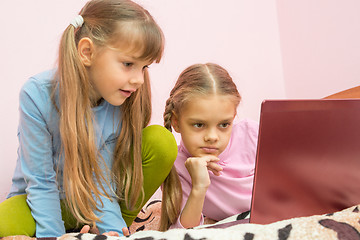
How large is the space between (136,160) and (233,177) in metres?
0.33

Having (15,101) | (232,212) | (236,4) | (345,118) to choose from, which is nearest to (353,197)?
(345,118)

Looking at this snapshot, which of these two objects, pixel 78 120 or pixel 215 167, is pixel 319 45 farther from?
pixel 78 120

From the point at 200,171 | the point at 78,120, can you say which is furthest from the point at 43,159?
the point at 200,171

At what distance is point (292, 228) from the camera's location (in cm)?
66

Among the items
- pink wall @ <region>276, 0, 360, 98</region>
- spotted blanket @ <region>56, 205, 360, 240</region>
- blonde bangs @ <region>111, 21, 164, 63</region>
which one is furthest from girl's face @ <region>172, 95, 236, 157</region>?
pink wall @ <region>276, 0, 360, 98</region>

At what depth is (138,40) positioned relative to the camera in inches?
38.1

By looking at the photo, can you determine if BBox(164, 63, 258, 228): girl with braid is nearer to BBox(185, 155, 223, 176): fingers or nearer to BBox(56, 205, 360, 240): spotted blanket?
BBox(185, 155, 223, 176): fingers

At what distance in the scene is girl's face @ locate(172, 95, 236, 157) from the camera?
1136 mm

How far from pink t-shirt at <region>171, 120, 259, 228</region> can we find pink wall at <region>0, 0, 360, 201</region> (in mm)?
504

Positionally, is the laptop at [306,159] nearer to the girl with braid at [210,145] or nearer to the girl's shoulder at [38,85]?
the girl with braid at [210,145]

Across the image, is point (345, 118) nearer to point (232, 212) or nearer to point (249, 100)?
point (232, 212)

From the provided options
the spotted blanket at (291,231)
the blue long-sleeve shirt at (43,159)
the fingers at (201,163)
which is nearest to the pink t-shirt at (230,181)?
the fingers at (201,163)

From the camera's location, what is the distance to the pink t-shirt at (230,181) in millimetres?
1245

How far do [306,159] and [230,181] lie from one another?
0.51m
